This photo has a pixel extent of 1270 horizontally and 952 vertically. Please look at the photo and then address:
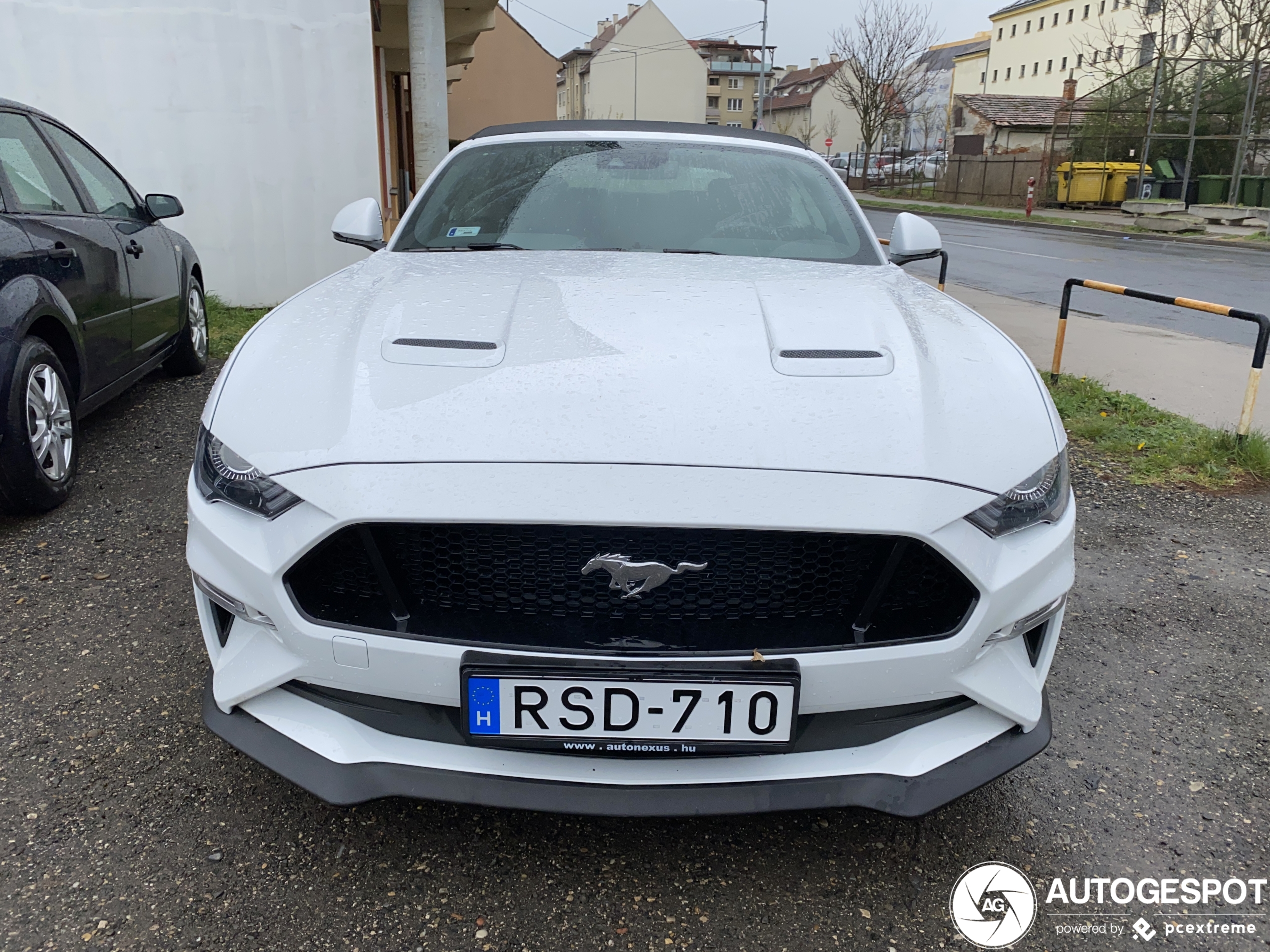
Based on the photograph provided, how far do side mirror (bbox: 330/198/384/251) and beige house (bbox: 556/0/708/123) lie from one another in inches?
3013

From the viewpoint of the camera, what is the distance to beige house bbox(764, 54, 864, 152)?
8400cm

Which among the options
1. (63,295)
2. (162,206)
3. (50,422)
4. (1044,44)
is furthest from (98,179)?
(1044,44)

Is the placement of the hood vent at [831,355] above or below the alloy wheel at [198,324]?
above

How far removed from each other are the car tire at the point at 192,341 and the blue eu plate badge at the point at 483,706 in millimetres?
4749

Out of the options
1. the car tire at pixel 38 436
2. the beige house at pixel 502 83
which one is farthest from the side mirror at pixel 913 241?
the beige house at pixel 502 83

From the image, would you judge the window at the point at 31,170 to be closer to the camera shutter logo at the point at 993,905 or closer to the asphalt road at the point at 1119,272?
the camera shutter logo at the point at 993,905

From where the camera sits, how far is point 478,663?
1751 millimetres

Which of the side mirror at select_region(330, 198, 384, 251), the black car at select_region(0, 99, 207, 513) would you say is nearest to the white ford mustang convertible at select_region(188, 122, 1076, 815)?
the side mirror at select_region(330, 198, 384, 251)

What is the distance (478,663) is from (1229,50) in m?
32.2

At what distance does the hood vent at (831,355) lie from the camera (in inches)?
84.5

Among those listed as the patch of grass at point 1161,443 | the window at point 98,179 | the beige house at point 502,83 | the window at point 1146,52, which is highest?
the window at point 1146,52

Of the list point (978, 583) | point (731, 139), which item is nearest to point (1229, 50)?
point (731, 139)

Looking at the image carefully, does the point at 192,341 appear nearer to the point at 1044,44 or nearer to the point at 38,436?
the point at 38,436

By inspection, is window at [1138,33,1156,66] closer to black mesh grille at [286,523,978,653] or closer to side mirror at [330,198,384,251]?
side mirror at [330,198,384,251]
